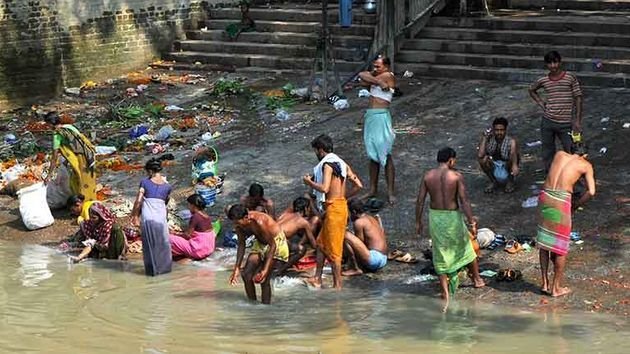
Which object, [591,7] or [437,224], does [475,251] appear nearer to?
[437,224]

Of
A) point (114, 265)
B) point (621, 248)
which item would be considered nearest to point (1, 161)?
point (114, 265)

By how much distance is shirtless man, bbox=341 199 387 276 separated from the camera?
10742mm

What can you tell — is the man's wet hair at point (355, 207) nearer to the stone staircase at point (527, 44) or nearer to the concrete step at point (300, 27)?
the stone staircase at point (527, 44)

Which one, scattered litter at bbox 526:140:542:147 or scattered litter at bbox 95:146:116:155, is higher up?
scattered litter at bbox 526:140:542:147

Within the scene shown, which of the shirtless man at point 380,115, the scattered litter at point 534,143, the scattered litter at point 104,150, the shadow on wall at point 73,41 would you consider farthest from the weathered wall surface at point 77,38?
the scattered litter at point 534,143

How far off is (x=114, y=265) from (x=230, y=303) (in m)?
2.17

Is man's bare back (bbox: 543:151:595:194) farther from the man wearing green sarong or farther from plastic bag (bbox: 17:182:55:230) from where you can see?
plastic bag (bbox: 17:182:55:230)

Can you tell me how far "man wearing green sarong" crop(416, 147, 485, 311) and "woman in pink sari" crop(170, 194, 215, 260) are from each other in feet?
9.57

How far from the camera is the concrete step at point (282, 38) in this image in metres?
18.4

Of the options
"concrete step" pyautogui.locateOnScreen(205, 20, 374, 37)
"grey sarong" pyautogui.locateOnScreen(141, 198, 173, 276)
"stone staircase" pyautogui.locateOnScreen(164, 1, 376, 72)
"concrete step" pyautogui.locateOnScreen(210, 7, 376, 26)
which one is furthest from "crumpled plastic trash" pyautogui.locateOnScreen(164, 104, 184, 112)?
"grey sarong" pyautogui.locateOnScreen(141, 198, 173, 276)

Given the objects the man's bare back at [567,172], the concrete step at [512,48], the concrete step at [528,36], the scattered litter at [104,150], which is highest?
the concrete step at [528,36]

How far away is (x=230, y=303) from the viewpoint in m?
10.3

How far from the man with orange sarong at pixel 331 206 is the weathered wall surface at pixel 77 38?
916 centimetres

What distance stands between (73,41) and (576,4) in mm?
8751
